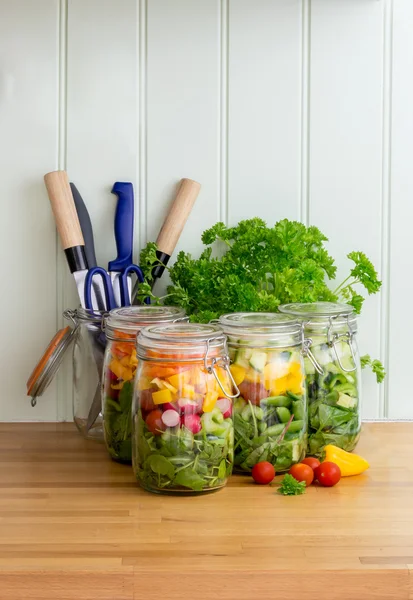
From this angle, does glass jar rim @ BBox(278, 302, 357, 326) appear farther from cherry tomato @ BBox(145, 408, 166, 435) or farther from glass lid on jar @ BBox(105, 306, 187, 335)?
cherry tomato @ BBox(145, 408, 166, 435)

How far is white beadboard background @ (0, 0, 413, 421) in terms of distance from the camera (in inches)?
54.6

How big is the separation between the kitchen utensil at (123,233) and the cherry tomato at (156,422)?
37 cm

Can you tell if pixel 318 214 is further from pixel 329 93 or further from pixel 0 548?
pixel 0 548

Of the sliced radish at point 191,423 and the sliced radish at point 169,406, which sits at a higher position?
the sliced radish at point 169,406

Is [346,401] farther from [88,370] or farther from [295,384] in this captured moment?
[88,370]

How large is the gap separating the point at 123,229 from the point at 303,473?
56cm

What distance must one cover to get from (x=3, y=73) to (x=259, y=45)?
0.48 meters

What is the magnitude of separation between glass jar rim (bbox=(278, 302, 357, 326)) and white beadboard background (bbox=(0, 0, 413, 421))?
0.74ft

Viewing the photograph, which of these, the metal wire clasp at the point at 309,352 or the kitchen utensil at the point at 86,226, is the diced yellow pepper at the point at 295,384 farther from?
the kitchen utensil at the point at 86,226

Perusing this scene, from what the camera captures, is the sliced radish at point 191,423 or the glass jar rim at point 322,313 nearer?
the sliced radish at point 191,423

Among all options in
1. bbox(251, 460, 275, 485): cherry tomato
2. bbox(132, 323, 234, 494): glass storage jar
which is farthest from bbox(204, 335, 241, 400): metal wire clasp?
bbox(251, 460, 275, 485): cherry tomato

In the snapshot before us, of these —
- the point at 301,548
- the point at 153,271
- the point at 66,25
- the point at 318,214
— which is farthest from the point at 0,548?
the point at 66,25

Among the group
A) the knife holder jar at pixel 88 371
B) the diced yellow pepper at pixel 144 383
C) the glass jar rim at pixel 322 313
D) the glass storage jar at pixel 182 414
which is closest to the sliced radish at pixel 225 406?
the glass storage jar at pixel 182 414

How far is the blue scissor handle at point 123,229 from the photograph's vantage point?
136 cm
